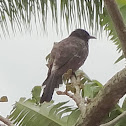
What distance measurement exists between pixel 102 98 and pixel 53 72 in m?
0.69

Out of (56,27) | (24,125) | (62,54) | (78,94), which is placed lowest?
(24,125)

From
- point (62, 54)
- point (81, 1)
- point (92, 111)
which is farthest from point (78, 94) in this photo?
point (81, 1)

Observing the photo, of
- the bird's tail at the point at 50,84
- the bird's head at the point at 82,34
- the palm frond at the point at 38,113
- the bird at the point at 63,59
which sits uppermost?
the bird's head at the point at 82,34

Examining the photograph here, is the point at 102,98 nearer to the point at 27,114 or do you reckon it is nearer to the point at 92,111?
the point at 92,111

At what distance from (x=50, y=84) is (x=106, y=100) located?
60 cm

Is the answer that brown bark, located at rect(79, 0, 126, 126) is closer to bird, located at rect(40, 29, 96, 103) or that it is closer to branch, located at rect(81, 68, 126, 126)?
branch, located at rect(81, 68, 126, 126)

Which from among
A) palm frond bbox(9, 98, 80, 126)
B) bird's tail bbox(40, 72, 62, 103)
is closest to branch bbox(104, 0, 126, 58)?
bird's tail bbox(40, 72, 62, 103)

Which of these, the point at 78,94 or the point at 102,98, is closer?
the point at 102,98

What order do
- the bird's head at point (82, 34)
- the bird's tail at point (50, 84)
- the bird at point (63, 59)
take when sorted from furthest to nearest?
the bird's head at point (82, 34)
the bird at point (63, 59)
the bird's tail at point (50, 84)

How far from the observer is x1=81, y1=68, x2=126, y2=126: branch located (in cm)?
101

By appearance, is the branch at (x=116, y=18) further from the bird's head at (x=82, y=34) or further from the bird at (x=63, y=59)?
the bird's head at (x=82, y=34)

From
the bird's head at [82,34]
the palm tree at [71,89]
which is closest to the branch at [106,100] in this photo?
the palm tree at [71,89]

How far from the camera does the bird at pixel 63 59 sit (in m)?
1.64

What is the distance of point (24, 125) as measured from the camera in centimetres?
180
